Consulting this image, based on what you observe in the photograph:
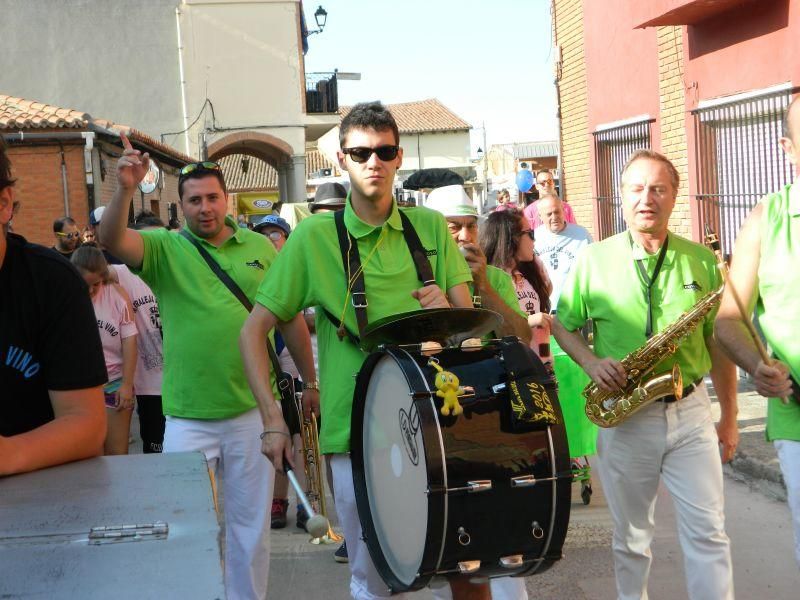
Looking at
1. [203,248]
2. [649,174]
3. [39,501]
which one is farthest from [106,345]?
[39,501]

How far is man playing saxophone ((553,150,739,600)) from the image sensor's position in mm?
4438

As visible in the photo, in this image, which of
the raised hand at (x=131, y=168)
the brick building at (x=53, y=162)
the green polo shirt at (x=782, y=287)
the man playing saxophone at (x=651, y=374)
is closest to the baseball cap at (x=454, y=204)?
the man playing saxophone at (x=651, y=374)

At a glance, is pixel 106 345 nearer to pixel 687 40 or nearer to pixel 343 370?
pixel 343 370

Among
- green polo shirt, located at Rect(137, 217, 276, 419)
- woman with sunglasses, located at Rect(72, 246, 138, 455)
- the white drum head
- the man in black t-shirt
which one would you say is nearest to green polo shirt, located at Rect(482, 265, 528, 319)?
green polo shirt, located at Rect(137, 217, 276, 419)

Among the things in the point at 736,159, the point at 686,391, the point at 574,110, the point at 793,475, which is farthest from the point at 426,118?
the point at 793,475

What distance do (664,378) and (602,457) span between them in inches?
20.3

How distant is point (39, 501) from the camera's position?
2240 millimetres

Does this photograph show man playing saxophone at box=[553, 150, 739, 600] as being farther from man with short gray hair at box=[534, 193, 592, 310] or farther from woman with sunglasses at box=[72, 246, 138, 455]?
man with short gray hair at box=[534, 193, 592, 310]

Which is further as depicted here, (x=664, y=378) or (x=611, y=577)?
(x=611, y=577)

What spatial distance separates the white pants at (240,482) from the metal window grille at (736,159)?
22.2 feet

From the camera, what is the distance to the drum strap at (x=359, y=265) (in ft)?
12.6

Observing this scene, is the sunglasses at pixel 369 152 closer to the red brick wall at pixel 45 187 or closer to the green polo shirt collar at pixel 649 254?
the green polo shirt collar at pixel 649 254

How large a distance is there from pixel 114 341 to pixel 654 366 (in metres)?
3.79

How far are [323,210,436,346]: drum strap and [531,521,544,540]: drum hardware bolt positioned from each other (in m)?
0.93
